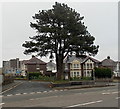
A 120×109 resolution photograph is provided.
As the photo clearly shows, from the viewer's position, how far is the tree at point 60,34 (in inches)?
1624

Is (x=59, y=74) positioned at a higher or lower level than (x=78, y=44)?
lower

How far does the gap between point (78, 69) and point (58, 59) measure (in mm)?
37318

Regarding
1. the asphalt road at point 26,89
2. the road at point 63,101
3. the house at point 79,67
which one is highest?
the house at point 79,67

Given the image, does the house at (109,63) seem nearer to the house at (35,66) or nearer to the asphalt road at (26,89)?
the house at (35,66)

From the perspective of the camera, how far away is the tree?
Answer: 135 ft

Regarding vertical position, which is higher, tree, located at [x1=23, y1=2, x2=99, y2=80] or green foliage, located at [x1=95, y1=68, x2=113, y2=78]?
tree, located at [x1=23, y1=2, x2=99, y2=80]

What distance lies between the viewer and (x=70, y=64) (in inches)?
3184

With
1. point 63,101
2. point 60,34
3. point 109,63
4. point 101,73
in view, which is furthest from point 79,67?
point 63,101

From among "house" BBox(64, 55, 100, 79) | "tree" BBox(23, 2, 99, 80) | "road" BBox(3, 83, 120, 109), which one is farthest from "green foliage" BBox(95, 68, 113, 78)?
"road" BBox(3, 83, 120, 109)

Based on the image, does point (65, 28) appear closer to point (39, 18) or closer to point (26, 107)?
point (39, 18)

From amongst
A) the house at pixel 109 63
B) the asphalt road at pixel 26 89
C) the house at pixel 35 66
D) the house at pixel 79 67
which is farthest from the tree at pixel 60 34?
the house at pixel 109 63

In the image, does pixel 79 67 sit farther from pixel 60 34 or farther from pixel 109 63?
pixel 60 34

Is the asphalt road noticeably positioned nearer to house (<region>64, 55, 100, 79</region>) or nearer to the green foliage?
the green foliage

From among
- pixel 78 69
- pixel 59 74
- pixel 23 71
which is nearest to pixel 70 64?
pixel 78 69
